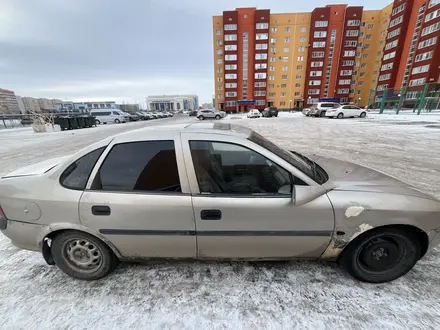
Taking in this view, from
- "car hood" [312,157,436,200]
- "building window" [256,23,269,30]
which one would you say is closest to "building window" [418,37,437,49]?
"building window" [256,23,269,30]

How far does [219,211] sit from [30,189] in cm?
181

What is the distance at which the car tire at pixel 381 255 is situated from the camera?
1868 mm

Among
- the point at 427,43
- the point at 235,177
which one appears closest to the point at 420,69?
the point at 427,43

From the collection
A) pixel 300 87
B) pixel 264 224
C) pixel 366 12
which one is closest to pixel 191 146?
pixel 264 224

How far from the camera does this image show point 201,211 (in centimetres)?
177

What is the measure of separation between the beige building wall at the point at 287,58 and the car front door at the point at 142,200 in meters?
59.1

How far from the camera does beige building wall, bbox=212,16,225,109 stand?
175 ft

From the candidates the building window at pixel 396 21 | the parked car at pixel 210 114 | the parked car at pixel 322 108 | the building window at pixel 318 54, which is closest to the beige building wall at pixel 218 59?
→ the building window at pixel 318 54

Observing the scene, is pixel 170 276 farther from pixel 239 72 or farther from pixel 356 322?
pixel 239 72

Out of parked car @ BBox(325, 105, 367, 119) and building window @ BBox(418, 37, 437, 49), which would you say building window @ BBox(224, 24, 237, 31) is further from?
parked car @ BBox(325, 105, 367, 119)

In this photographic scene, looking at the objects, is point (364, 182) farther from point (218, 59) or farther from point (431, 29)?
point (218, 59)

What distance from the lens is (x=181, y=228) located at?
1835mm

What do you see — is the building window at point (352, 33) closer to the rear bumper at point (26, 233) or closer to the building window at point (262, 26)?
the building window at point (262, 26)

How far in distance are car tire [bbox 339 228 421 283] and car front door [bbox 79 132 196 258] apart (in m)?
1.54
